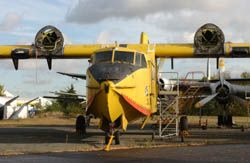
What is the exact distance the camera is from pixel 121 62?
48.0 feet

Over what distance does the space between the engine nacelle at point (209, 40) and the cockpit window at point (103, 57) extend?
5697 mm

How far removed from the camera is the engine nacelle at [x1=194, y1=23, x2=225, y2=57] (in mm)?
18844

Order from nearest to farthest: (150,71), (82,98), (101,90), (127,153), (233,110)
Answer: (127,153)
(101,90)
(150,71)
(82,98)
(233,110)

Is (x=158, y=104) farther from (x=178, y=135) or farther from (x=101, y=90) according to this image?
(x=101, y=90)

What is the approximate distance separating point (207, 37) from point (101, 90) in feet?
24.7

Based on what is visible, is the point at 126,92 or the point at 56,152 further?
the point at 126,92

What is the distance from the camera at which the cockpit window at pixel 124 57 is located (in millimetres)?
14820

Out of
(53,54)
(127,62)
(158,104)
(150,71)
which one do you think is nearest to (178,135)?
(158,104)

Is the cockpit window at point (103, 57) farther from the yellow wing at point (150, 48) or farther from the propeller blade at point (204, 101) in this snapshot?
the propeller blade at point (204, 101)

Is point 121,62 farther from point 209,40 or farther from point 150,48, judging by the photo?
point 209,40

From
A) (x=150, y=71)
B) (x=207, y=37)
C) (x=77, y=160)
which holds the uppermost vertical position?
(x=207, y=37)

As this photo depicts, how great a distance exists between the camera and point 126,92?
13.9 meters

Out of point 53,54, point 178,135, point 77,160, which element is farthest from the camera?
point 53,54

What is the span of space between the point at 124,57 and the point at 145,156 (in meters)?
4.72
